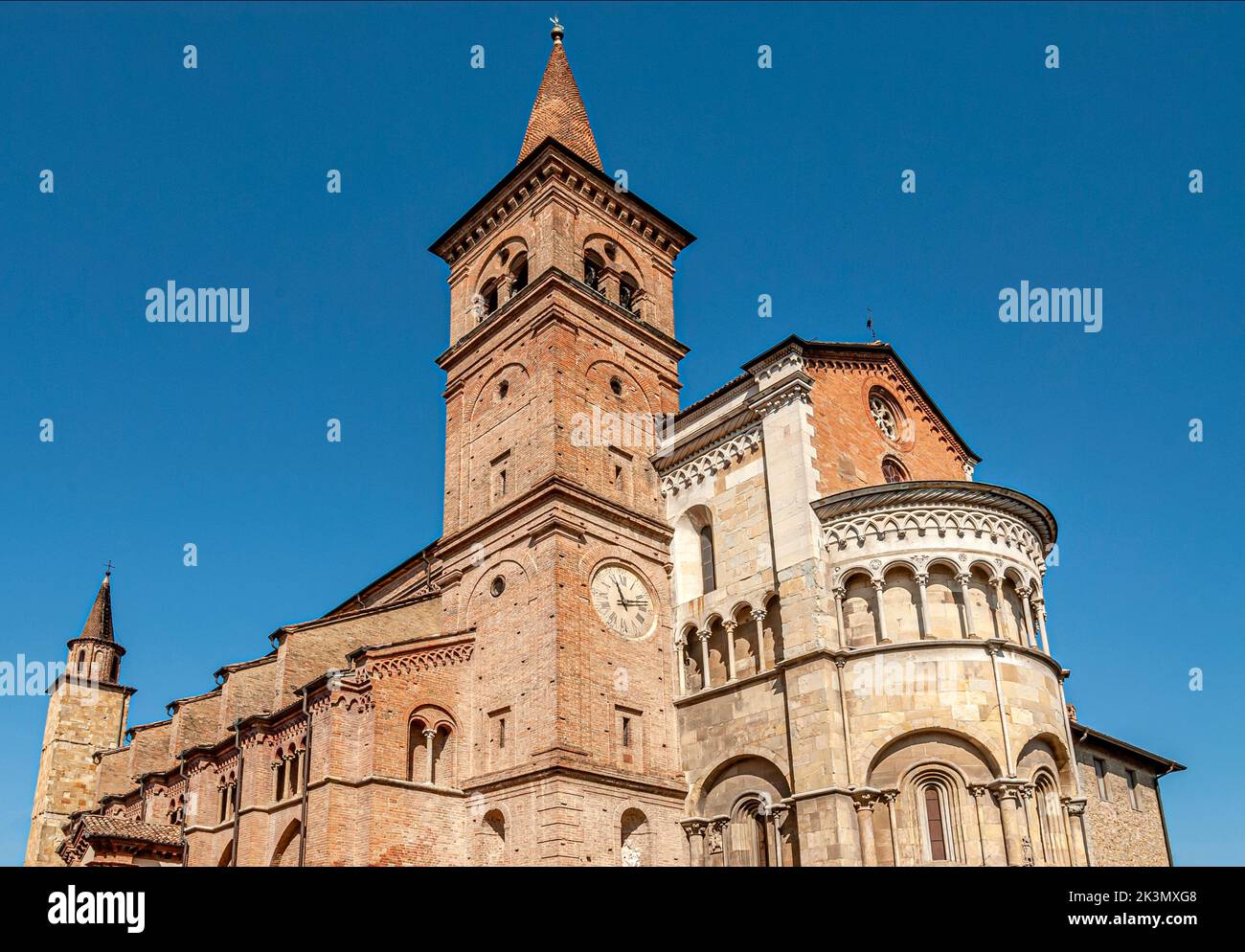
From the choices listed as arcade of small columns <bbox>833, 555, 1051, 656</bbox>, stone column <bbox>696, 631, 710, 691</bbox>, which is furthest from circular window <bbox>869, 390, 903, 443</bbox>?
stone column <bbox>696, 631, 710, 691</bbox>

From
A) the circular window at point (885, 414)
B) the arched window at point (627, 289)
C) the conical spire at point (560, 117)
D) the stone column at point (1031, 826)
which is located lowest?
the stone column at point (1031, 826)

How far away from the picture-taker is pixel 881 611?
23.9 m

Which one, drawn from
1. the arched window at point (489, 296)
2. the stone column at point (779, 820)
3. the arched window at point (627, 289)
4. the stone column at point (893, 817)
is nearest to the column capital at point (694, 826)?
the stone column at point (779, 820)

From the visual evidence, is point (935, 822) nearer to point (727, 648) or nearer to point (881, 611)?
point (881, 611)

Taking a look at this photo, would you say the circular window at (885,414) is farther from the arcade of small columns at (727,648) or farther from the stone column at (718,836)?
the stone column at (718,836)

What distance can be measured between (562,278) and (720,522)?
8412mm

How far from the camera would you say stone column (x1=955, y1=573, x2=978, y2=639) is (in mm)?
23531

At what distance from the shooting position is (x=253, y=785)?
91.6ft

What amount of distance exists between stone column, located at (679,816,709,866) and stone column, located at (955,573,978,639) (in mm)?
7800

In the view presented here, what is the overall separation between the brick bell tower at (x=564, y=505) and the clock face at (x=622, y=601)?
5 cm

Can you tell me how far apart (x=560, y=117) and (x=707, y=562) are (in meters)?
17.6

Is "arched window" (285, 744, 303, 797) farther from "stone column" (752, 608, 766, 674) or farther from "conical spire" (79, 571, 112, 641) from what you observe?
"conical spire" (79, 571, 112, 641)

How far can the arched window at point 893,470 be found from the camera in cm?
2927

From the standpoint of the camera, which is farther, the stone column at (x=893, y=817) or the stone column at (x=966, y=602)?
the stone column at (x=966, y=602)
